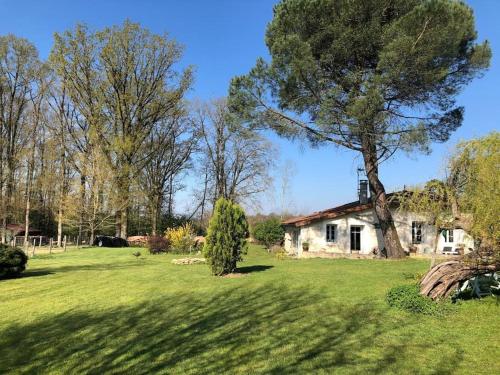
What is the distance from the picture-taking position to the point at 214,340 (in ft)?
20.6

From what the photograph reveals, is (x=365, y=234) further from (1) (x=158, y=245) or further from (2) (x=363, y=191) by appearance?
(1) (x=158, y=245)

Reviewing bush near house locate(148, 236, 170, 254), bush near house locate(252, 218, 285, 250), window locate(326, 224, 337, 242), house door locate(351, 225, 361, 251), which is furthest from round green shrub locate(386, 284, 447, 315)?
bush near house locate(252, 218, 285, 250)

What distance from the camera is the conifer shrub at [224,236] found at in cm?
1291

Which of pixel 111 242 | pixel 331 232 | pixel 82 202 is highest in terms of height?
pixel 82 202

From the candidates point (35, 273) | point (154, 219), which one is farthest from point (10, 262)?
point (154, 219)

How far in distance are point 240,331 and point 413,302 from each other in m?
3.50

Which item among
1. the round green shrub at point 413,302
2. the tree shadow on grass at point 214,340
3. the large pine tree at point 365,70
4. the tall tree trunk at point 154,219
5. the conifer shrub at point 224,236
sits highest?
the large pine tree at point 365,70

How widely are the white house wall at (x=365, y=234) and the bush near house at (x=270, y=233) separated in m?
7.78

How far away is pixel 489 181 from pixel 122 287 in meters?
9.14

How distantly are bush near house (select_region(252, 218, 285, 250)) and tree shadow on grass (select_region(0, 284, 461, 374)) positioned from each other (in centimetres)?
2628

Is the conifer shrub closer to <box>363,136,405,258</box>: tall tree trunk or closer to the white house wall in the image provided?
<box>363,136,405,258</box>: tall tree trunk

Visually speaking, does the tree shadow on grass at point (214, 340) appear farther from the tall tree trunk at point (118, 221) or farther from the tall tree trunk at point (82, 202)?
the tall tree trunk at point (118, 221)

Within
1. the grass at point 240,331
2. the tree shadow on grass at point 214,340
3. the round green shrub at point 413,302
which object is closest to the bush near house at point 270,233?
the grass at point 240,331

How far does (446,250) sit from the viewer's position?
2416 centimetres
